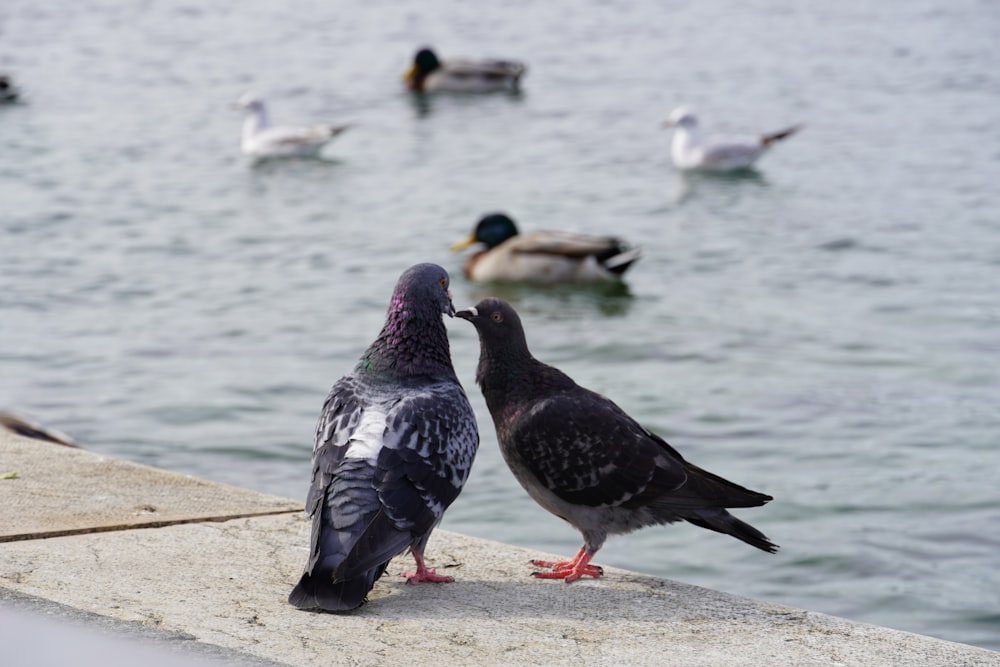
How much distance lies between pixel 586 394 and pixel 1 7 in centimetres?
3032

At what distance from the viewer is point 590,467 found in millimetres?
5156

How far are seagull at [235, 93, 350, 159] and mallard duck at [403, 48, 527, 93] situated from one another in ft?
17.1

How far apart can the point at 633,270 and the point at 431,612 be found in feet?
34.8

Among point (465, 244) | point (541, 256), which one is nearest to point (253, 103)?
point (465, 244)

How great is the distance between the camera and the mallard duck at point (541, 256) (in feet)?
46.5

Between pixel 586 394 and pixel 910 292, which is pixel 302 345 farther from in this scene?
pixel 586 394

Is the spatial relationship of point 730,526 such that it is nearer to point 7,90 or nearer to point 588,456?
point 588,456

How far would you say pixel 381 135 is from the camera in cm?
2220

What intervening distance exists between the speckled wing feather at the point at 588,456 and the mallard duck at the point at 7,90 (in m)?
19.7

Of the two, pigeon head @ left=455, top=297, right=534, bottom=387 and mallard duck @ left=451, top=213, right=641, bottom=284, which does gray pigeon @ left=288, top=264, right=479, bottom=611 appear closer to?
pigeon head @ left=455, top=297, right=534, bottom=387

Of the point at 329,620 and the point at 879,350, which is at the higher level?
the point at 329,620

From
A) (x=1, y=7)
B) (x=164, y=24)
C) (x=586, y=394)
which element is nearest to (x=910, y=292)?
(x=586, y=394)

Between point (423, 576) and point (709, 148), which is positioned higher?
point (423, 576)

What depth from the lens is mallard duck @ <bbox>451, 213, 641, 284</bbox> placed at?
1418 centimetres
